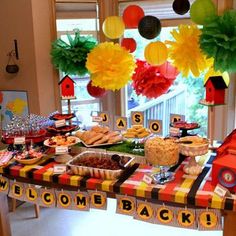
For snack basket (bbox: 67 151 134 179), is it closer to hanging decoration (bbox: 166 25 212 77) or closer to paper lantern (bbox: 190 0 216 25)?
hanging decoration (bbox: 166 25 212 77)

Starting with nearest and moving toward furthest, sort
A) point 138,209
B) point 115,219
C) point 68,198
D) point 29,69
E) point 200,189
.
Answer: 1. point 200,189
2. point 138,209
3. point 68,198
4. point 115,219
5. point 29,69

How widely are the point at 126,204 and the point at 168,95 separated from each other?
211cm

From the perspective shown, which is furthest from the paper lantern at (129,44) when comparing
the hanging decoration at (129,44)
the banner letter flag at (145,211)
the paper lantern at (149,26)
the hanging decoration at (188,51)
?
the banner letter flag at (145,211)

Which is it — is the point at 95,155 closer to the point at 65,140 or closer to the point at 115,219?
the point at 65,140

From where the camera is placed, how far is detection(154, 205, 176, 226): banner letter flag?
1.79 m

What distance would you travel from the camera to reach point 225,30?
7.00 ft

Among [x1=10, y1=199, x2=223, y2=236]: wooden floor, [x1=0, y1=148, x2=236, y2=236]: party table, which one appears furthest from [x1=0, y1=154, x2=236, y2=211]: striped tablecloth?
[x1=10, y1=199, x2=223, y2=236]: wooden floor

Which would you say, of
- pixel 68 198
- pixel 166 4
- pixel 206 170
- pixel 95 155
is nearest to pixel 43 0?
pixel 166 4

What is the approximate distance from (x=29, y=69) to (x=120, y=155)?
6.06 feet

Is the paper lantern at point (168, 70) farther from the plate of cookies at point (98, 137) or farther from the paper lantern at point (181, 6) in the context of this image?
the plate of cookies at point (98, 137)

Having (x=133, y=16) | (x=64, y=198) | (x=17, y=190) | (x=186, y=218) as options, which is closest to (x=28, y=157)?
(x=17, y=190)

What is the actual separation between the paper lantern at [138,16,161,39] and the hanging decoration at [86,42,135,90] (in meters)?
0.36

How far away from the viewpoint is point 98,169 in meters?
1.94

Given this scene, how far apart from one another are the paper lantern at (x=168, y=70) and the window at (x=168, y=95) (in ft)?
1.74
